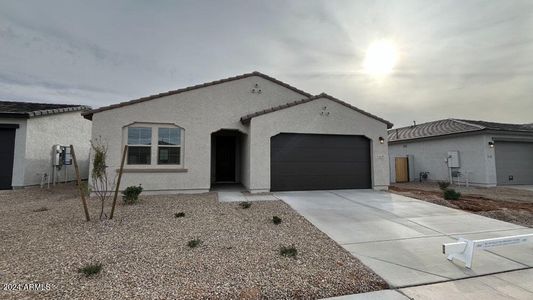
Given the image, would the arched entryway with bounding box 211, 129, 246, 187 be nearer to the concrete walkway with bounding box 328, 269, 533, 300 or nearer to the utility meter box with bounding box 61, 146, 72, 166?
the utility meter box with bounding box 61, 146, 72, 166

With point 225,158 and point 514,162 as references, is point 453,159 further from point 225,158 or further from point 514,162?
point 225,158

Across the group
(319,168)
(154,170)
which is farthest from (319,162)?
(154,170)

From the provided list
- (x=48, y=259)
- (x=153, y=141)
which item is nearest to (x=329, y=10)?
(x=153, y=141)

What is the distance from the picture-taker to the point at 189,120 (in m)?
10.1

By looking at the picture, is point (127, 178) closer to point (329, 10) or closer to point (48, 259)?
point (48, 259)

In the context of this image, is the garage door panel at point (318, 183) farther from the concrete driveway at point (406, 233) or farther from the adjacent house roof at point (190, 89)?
the adjacent house roof at point (190, 89)

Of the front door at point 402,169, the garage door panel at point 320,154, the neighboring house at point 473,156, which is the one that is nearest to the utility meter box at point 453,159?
the neighboring house at point 473,156

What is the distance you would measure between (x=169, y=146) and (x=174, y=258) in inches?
276

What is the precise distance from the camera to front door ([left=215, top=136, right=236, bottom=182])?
43.6 ft

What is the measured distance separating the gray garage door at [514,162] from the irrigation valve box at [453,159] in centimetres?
217

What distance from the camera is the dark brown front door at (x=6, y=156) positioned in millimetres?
10547

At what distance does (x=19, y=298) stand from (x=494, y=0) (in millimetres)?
13423

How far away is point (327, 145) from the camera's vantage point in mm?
10766

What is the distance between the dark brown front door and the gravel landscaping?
649 cm
